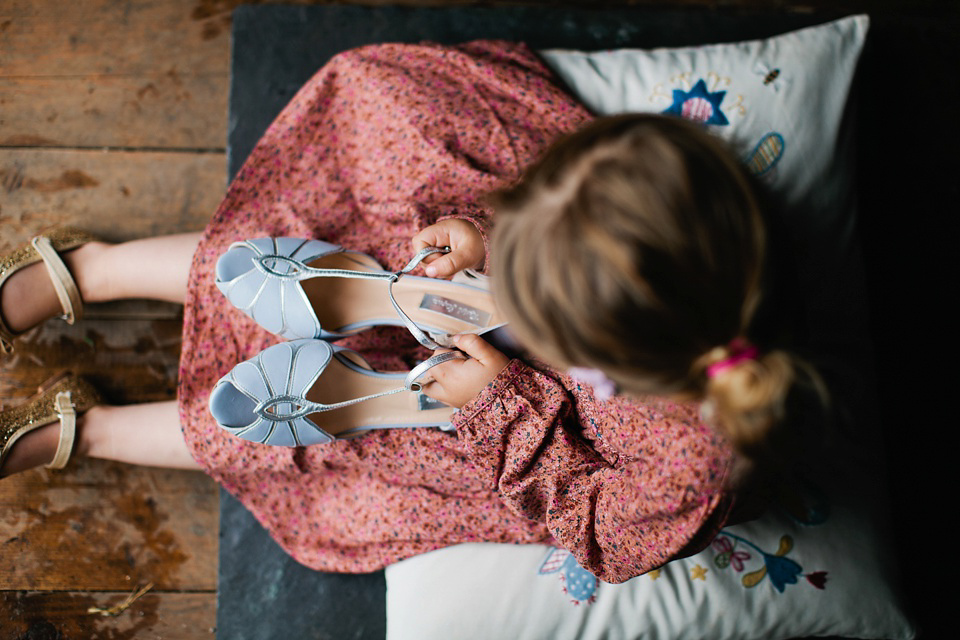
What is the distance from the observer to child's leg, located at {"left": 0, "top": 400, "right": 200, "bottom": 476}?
0.95 metres

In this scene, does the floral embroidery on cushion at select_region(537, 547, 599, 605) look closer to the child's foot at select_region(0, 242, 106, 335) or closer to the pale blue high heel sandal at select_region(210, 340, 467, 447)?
the pale blue high heel sandal at select_region(210, 340, 467, 447)

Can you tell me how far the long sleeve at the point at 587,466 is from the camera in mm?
658

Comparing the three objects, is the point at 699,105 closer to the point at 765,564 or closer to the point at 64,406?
the point at 765,564

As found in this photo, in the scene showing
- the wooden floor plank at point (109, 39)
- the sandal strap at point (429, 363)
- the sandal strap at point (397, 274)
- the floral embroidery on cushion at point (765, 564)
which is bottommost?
the floral embroidery on cushion at point (765, 564)

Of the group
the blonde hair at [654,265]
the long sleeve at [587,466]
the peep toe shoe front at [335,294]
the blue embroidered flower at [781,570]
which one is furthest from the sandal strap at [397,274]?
the blue embroidered flower at [781,570]

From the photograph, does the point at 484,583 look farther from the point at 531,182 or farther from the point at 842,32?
the point at 842,32

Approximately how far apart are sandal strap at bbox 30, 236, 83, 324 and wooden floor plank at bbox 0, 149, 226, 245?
4.8 inches

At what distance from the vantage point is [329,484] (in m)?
0.93

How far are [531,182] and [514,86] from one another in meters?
0.47

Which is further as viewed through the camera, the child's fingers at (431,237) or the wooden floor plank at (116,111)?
the wooden floor plank at (116,111)

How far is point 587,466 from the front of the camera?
775mm

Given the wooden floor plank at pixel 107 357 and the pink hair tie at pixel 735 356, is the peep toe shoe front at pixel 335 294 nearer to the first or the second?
the wooden floor plank at pixel 107 357

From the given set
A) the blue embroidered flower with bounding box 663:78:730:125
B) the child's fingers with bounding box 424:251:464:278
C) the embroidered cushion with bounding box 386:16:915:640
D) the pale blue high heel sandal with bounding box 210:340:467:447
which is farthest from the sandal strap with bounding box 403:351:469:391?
the blue embroidered flower with bounding box 663:78:730:125

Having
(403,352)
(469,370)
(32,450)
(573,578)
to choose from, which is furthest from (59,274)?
(573,578)
